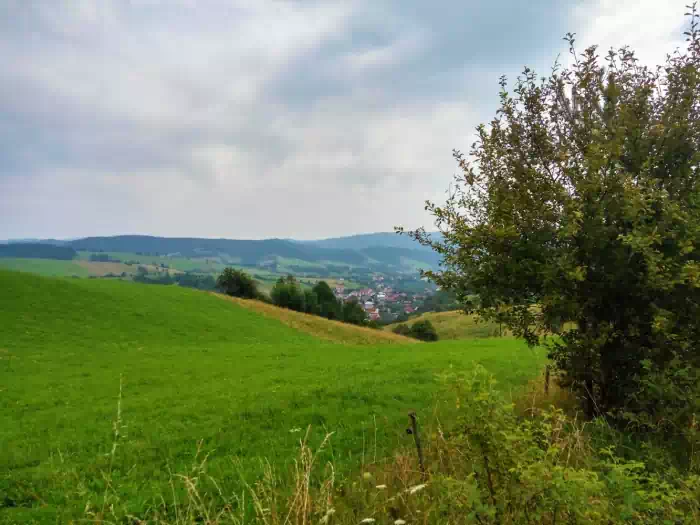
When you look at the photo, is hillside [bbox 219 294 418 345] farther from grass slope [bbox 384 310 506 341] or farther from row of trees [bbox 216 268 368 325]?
grass slope [bbox 384 310 506 341]

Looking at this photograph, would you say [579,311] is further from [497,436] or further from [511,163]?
[497,436]

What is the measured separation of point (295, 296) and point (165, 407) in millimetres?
59784

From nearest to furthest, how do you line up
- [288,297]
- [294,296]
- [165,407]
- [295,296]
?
[165,407]
[288,297]
[294,296]
[295,296]

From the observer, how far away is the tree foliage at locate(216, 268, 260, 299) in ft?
226

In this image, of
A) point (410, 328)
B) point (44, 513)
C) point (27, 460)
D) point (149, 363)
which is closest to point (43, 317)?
point (149, 363)

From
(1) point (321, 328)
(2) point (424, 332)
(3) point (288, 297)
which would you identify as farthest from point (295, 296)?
(2) point (424, 332)

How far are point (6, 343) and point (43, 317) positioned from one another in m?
7.65

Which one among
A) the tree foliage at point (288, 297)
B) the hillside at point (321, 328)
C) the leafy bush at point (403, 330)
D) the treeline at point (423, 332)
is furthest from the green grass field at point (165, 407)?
the leafy bush at point (403, 330)

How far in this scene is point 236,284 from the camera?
69.0 m

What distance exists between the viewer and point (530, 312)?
746cm

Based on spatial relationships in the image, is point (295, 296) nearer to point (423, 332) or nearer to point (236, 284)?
point (236, 284)

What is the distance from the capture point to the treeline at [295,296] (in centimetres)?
6931

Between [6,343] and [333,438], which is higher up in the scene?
[333,438]

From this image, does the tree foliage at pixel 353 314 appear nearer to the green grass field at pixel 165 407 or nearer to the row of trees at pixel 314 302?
the row of trees at pixel 314 302
